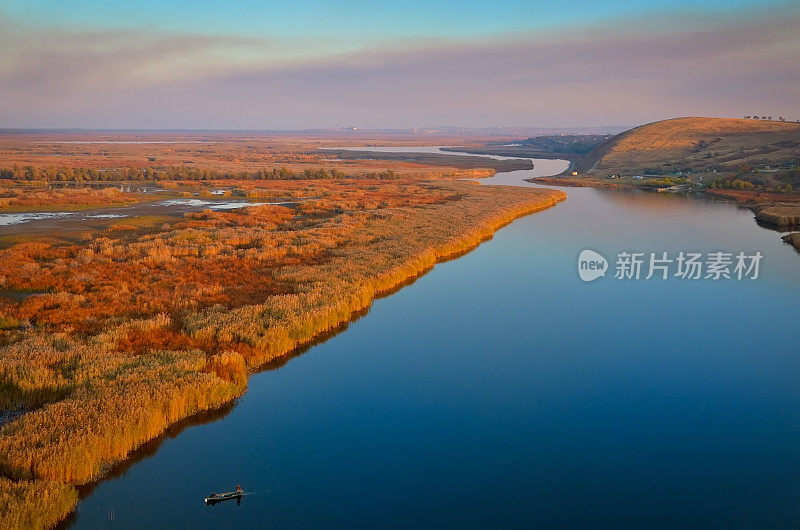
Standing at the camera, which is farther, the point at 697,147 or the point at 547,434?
the point at 697,147

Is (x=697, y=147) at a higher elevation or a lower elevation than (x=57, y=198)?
higher

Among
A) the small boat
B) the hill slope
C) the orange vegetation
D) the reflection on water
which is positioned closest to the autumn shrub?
the small boat

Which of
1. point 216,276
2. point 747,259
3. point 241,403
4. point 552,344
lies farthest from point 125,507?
point 747,259

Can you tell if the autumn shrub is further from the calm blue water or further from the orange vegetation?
the orange vegetation

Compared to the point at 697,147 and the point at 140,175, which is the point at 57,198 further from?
the point at 697,147

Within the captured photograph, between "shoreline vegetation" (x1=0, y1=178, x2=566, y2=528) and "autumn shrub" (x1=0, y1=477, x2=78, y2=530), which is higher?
"shoreline vegetation" (x1=0, y1=178, x2=566, y2=528)

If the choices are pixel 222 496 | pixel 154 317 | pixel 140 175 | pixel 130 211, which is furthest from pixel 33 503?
pixel 140 175

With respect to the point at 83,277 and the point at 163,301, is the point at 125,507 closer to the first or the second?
the point at 163,301
